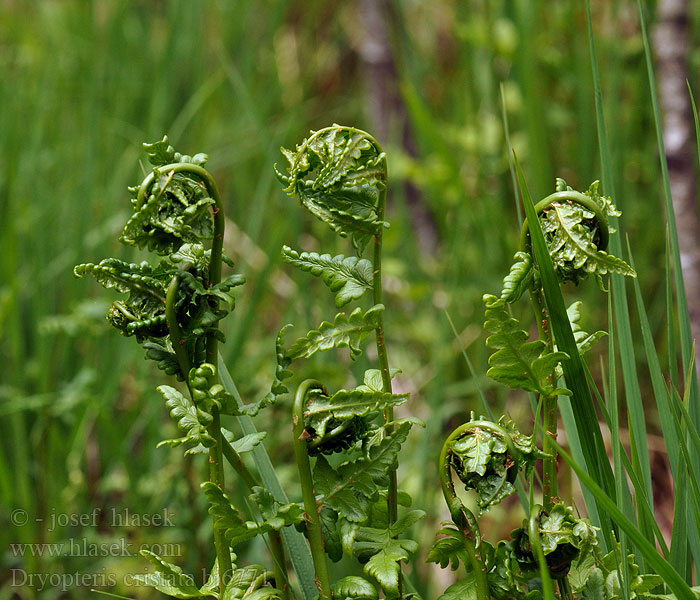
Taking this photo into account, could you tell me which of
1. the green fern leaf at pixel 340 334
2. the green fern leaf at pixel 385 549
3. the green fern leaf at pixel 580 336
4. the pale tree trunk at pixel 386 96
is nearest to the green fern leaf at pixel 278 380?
the green fern leaf at pixel 340 334

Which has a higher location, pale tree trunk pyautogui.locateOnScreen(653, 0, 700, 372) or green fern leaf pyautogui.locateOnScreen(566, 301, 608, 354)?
pale tree trunk pyautogui.locateOnScreen(653, 0, 700, 372)

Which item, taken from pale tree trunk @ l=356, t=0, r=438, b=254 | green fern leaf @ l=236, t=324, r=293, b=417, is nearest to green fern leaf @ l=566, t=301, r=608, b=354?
green fern leaf @ l=236, t=324, r=293, b=417

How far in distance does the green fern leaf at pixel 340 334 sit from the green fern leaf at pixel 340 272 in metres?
0.01

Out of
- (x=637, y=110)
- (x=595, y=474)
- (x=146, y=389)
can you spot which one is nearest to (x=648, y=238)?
(x=637, y=110)

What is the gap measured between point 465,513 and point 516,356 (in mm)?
115

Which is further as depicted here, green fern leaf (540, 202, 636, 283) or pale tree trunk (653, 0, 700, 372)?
pale tree trunk (653, 0, 700, 372)

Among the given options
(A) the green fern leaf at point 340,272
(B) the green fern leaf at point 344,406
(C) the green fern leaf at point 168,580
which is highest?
(A) the green fern leaf at point 340,272

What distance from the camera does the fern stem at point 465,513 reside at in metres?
0.52

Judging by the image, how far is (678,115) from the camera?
1116mm

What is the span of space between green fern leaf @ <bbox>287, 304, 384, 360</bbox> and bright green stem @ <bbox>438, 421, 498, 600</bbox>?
90mm

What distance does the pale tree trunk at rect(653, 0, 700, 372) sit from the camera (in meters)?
1.09

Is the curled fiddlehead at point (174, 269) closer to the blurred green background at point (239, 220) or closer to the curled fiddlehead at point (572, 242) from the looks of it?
the curled fiddlehead at point (572, 242)

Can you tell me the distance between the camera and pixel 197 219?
52 centimetres

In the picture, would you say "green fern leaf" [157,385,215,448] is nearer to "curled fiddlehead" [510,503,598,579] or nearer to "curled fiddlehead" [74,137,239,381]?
"curled fiddlehead" [74,137,239,381]
